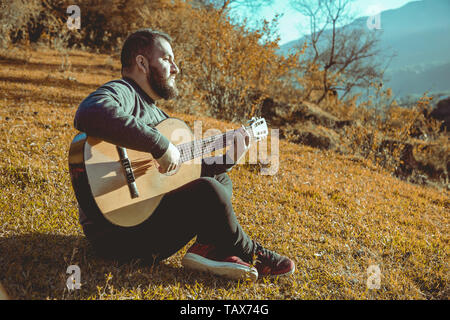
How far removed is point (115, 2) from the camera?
53.4 ft

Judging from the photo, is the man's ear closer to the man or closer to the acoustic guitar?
the man

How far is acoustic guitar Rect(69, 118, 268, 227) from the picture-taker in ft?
5.17

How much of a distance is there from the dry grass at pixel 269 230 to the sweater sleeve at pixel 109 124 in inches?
33.8

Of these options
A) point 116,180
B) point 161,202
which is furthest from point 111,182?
point 161,202

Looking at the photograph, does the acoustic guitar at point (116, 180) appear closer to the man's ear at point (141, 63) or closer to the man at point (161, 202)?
the man at point (161, 202)

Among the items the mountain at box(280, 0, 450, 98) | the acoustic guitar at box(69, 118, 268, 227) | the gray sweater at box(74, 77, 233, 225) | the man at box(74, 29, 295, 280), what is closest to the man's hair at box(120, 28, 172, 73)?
the man at box(74, 29, 295, 280)

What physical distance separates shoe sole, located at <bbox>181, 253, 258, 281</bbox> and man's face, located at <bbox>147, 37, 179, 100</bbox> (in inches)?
48.0

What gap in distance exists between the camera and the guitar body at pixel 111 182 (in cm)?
157

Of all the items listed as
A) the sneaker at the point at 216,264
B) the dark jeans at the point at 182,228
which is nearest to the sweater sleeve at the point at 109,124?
the dark jeans at the point at 182,228

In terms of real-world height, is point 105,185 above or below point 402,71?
below

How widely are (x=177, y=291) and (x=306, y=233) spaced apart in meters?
1.51

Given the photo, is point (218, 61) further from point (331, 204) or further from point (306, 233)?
point (306, 233)

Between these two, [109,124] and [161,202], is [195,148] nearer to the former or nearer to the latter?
[161,202]
